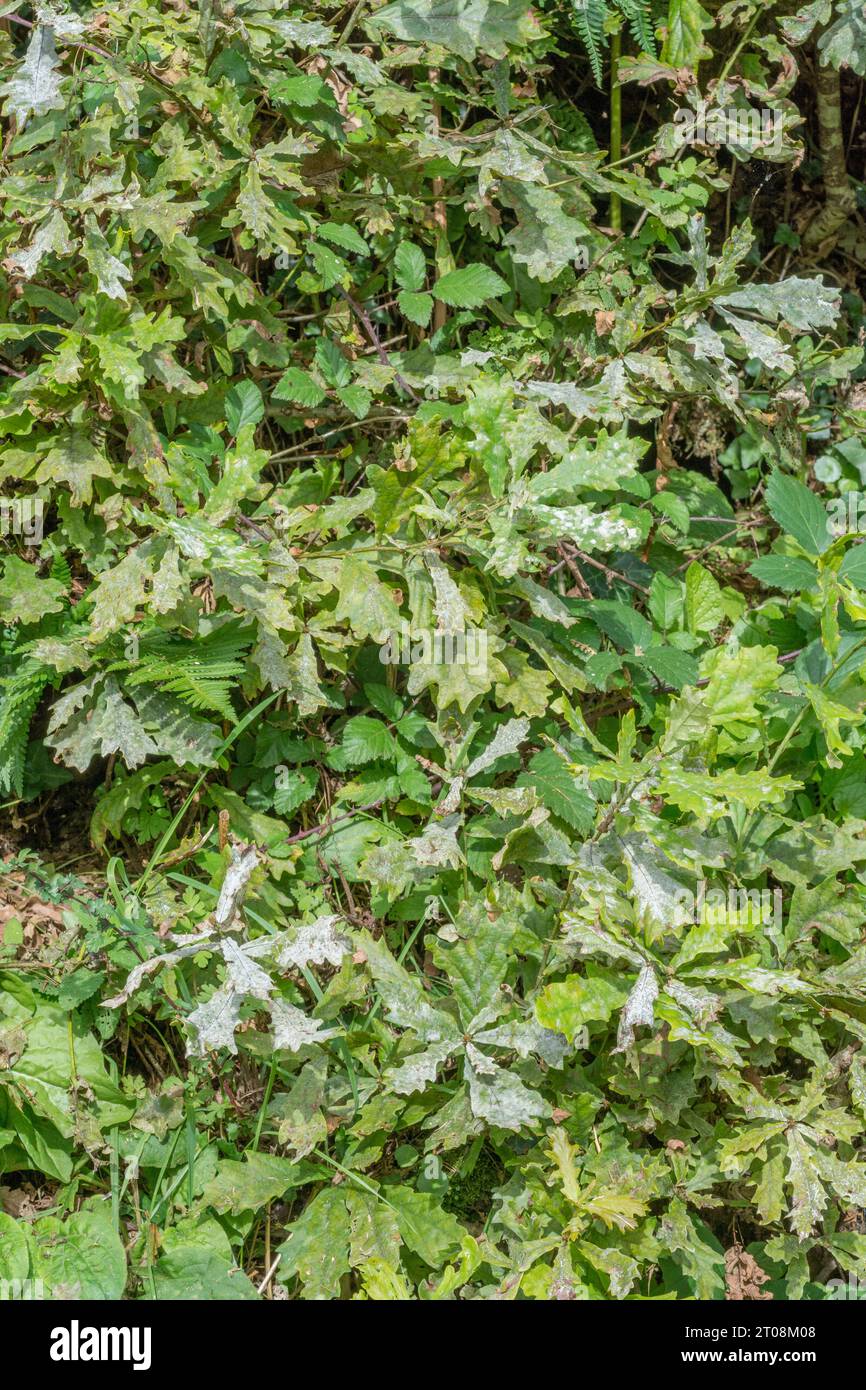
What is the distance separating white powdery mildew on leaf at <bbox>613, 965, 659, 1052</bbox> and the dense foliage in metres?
0.01

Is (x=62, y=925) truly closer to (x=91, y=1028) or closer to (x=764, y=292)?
(x=91, y=1028)

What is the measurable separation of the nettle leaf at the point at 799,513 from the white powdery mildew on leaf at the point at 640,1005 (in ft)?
3.93

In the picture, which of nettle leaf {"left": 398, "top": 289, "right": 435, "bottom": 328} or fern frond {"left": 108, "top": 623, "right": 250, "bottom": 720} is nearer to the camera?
fern frond {"left": 108, "top": 623, "right": 250, "bottom": 720}

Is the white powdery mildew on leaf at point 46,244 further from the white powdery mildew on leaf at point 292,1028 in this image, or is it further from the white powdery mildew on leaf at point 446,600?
the white powdery mildew on leaf at point 292,1028

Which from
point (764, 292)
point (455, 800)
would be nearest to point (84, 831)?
point (455, 800)

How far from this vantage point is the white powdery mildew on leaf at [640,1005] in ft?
7.71

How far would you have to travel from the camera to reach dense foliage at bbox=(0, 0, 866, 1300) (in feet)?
8.25

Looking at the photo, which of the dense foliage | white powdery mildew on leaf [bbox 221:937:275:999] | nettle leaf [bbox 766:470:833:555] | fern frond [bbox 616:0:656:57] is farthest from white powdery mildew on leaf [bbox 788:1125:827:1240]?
fern frond [bbox 616:0:656:57]

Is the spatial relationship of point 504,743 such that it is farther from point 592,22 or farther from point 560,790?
point 592,22

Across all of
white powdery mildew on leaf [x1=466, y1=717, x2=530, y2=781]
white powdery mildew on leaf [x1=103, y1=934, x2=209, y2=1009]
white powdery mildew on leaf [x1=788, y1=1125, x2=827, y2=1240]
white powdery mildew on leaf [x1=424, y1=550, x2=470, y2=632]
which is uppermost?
white powdery mildew on leaf [x1=424, y1=550, x2=470, y2=632]

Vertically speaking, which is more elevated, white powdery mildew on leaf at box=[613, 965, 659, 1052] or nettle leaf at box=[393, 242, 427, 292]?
nettle leaf at box=[393, 242, 427, 292]

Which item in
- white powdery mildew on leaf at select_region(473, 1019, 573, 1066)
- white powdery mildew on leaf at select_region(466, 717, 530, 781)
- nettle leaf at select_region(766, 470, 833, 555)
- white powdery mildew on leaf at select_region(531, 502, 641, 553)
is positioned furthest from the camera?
nettle leaf at select_region(766, 470, 833, 555)

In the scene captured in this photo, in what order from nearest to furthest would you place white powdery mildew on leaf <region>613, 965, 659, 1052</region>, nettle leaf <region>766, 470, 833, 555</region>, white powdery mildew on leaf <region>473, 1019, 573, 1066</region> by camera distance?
1. white powdery mildew on leaf <region>613, 965, 659, 1052</region>
2. white powdery mildew on leaf <region>473, 1019, 573, 1066</region>
3. nettle leaf <region>766, 470, 833, 555</region>

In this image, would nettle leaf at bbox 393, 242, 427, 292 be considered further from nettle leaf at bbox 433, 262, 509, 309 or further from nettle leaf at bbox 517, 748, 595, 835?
nettle leaf at bbox 517, 748, 595, 835
